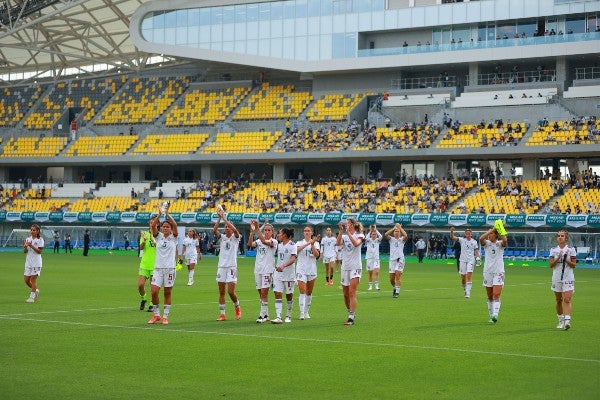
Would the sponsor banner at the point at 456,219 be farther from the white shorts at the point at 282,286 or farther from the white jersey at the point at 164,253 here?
the white jersey at the point at 164,253

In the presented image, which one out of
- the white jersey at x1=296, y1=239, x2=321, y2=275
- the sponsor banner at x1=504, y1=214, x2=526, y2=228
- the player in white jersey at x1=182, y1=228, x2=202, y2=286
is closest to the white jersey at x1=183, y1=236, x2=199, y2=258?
the player in white jersey at x1=182, y1=228, x2=202, y2=286

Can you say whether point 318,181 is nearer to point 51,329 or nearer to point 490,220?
point 490,220

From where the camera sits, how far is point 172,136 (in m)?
87.6

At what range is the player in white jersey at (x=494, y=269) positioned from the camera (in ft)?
75.8

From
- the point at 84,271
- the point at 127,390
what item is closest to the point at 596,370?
the point at 127,390

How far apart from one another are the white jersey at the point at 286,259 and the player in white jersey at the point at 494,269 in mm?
4435

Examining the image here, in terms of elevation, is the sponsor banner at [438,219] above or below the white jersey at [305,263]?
above

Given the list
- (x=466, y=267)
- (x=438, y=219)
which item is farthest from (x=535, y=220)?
(x=466, y=267)

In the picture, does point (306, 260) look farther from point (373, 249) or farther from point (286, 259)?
point (373, 249)

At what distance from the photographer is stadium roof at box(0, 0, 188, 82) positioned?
8031 cm

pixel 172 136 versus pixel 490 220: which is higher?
pixel 172 136

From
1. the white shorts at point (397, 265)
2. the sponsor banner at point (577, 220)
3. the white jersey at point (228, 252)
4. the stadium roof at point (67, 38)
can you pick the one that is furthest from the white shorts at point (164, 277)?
the stadium roof at point (67, 38)

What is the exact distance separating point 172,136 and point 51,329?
67444 millimetres

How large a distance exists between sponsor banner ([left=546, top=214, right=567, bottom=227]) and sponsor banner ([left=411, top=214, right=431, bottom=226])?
26.6ft
